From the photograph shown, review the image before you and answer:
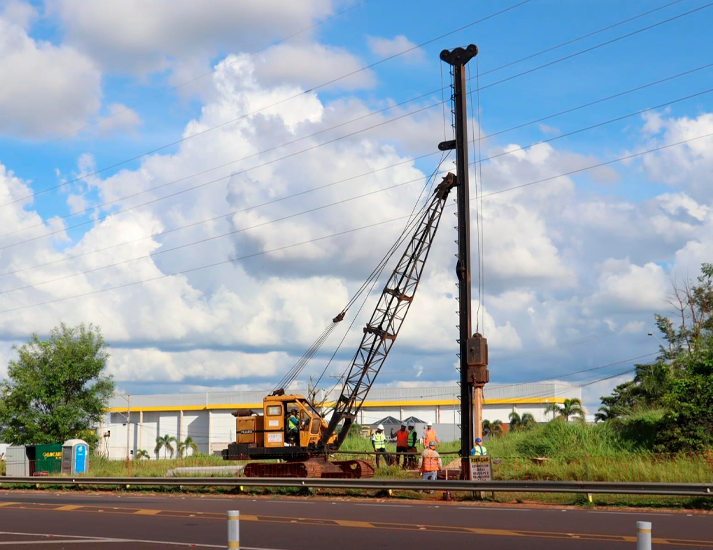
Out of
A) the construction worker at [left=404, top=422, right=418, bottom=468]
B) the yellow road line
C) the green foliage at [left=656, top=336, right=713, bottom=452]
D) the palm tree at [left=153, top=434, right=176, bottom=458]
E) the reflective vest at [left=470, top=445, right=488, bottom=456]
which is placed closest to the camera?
the yellow road line

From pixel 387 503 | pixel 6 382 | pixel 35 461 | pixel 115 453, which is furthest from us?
pixel 115 453

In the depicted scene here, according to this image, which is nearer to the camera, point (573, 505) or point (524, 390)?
point (573, 505)

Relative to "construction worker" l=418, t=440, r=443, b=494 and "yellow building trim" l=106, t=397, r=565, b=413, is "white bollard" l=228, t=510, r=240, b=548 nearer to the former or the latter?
"construction worker" l=418, t=440, r=443, b=494

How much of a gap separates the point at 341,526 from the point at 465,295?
1259 centimetres

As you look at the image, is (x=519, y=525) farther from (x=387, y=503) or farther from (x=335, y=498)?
(x=335, y=498)

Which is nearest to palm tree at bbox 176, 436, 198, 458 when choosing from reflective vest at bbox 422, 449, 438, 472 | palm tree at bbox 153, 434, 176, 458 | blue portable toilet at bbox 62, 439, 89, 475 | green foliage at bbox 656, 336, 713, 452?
palm tree at bbox 153, 434, 176, 458

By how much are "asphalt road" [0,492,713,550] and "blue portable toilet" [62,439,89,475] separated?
19833 millimetres

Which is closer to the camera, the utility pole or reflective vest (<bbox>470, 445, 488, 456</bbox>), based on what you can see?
reflective vest (<bbox>470, 445, 488, 456</bbox>)

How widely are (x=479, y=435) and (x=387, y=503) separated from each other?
5.16 m

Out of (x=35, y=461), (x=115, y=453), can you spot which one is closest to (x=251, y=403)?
(x=115, y=453)

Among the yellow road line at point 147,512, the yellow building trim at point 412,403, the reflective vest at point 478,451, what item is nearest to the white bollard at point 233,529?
the yellow road line at point 147,512

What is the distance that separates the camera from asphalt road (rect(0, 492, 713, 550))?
13.3 meters

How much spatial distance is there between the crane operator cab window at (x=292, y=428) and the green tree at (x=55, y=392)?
29301mm

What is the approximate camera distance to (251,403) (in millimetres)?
107062
